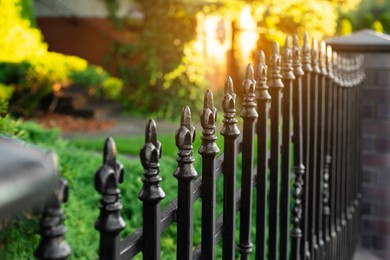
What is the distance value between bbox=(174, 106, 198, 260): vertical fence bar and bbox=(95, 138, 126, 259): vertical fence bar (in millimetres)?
→ 410

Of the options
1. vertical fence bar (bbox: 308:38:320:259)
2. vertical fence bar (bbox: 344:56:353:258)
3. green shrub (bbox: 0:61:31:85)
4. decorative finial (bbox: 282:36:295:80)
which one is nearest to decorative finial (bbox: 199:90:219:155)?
decorative finial (bbox: 282:36:295:80)

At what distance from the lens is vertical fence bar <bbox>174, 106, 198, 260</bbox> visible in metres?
1.88

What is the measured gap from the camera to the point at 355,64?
15.6ft

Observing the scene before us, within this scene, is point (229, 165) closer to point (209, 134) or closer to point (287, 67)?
point (209, 134)

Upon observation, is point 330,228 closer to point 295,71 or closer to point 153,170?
point 295,71

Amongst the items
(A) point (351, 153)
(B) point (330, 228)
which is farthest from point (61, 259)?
(A) point (351, 153)

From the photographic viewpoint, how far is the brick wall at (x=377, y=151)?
5062 millimetres

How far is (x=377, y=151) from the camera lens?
5.14 meters

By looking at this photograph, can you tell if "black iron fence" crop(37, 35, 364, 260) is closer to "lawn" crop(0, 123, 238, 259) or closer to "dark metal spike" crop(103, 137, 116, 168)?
"dark metal spike" crop(103, 137, 116, 168)

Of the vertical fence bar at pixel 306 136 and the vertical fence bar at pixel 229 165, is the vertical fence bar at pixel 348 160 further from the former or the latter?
the vertical fence bar at pixel 229 165

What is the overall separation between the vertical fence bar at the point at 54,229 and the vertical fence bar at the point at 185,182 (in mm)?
657

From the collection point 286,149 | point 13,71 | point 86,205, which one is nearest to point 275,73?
point 286,149

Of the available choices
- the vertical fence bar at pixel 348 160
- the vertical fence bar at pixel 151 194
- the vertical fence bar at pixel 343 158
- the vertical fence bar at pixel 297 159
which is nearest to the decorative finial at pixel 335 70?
the vertical fence bar at pixel 343 158

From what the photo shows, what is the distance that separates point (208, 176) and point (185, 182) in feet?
0.73
